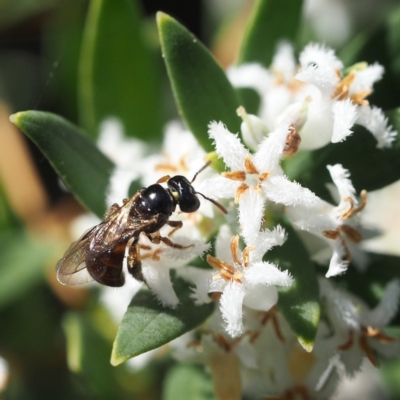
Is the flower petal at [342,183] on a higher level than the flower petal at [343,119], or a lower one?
lower

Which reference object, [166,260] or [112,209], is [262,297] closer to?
[166,260]

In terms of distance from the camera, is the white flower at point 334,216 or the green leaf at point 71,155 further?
the green leaf at point 71,155

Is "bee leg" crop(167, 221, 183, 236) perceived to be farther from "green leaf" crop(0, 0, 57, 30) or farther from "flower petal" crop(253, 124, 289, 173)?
"green leaf" crop(0, 0, 57, 30)

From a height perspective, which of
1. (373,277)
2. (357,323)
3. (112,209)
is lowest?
(373,277)

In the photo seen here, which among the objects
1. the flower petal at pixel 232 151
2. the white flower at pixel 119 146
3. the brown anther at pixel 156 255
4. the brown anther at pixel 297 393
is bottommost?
the brown anther at pixel 297 393

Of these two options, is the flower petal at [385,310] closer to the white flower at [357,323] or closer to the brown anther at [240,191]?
the white flower at [357,323]

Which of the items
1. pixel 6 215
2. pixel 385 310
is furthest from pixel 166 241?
pixel 6 215

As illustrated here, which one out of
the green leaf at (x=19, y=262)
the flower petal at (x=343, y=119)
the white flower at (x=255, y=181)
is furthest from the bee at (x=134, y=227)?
the green leaf at (x=19, y=262)

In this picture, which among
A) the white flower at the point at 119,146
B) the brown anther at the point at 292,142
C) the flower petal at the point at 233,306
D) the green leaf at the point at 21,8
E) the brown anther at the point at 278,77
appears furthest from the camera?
the green leaf at the point at 21,8
